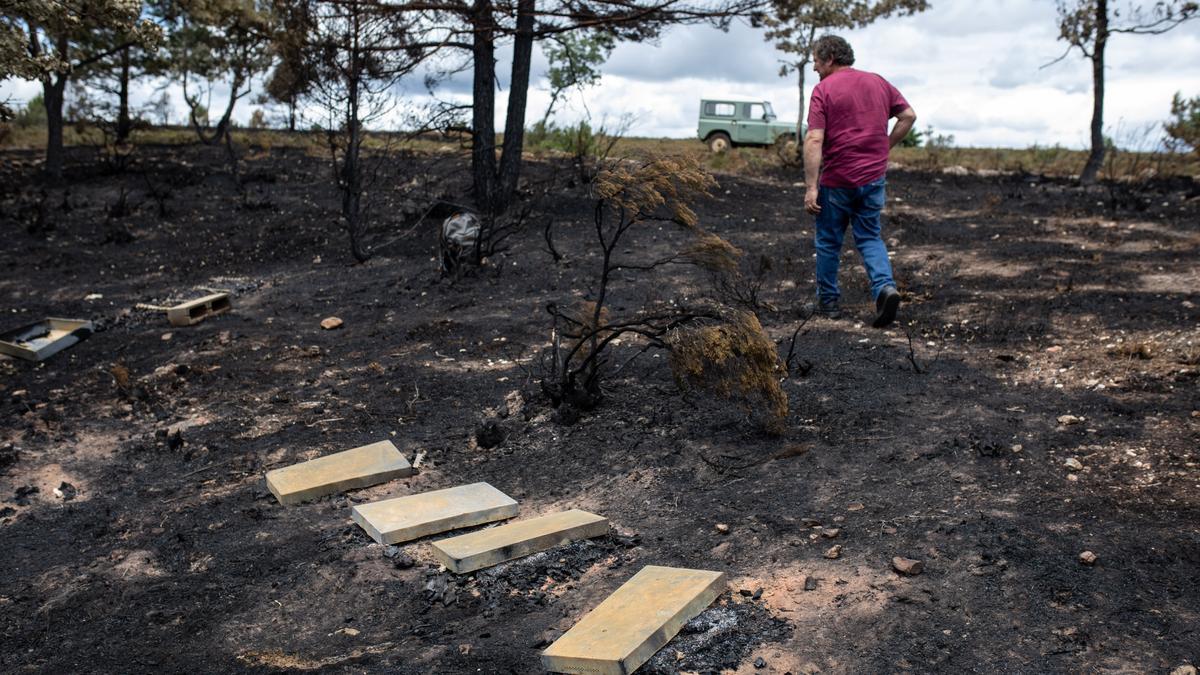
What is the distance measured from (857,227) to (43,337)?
6.67 metres

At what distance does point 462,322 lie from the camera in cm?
725

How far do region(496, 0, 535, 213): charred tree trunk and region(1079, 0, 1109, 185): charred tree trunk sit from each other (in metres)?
7.45

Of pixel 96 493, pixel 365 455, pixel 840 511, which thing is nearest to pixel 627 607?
pixel 840 511

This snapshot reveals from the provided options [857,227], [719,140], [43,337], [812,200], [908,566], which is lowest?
[43,337]

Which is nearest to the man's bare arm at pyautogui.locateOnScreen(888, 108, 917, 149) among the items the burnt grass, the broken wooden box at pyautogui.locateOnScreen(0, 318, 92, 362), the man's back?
the man's back

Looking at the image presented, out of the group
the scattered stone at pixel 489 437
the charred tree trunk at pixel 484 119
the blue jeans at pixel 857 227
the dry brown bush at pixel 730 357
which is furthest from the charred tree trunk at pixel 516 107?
the dry brown bush at pixel 730 357

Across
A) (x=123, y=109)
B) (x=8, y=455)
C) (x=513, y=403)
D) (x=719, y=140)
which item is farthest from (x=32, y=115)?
(x=513, y=403)

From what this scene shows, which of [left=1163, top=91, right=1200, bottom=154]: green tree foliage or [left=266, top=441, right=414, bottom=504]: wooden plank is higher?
[left=1163, top=91, right=1200, bottom=154]: green tree foliage

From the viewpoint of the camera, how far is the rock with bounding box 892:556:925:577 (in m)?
3.18

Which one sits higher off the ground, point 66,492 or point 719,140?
point 719,140

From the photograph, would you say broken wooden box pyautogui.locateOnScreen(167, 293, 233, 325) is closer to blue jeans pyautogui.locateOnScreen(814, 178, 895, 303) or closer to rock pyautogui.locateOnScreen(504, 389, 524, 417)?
rock pyautogui.locateOnScreen(504, 389, 524, 417)

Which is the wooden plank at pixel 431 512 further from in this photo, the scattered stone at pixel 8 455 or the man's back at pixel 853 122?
the man's back at pixel 853 122

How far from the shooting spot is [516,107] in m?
10.5

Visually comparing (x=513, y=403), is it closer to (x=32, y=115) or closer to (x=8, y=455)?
(x=8, y=455)
